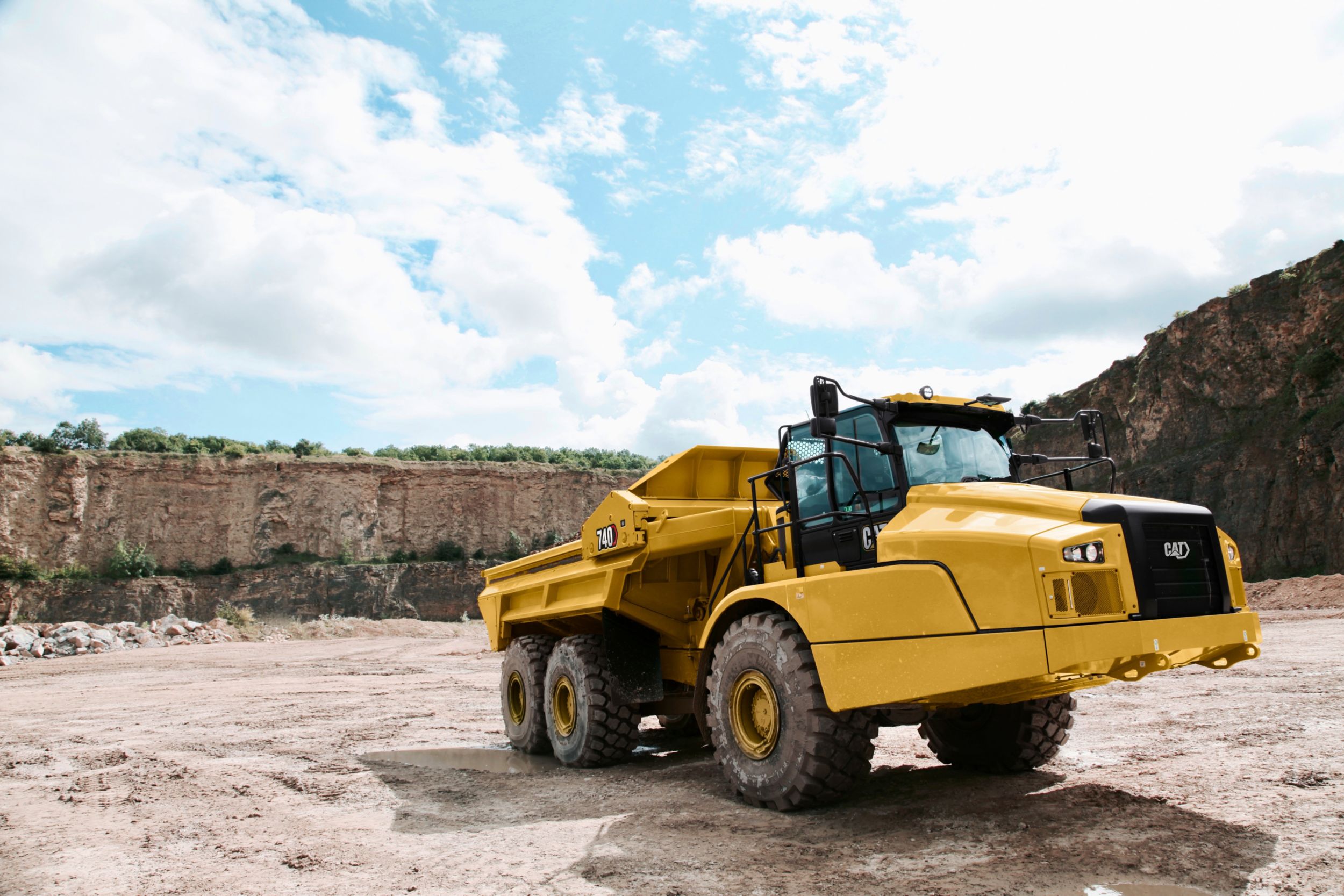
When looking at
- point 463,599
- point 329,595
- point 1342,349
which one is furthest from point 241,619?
point 1342,349

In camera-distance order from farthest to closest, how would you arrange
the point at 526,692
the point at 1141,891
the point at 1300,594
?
the point at 1300,594, the point at 526,692, the point at 1141,891

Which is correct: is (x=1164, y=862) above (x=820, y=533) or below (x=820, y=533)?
below

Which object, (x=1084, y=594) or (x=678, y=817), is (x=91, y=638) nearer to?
(x=678, y=817)

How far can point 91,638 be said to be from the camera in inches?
1037

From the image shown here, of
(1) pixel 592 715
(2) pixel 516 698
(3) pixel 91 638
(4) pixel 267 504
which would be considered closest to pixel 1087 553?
(1) pixel 592 715

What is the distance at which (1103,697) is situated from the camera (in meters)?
10.0

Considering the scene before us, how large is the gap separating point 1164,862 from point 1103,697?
21.7ft

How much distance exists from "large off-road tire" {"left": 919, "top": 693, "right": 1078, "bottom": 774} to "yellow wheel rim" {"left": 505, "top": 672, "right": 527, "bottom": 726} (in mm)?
4256

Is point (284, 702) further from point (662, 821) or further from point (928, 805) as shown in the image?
point (928, 805)

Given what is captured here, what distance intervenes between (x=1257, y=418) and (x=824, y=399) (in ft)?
96.1

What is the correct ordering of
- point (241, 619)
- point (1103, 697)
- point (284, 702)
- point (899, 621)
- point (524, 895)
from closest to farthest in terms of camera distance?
point (524, 895), point (899, 621), point (1103, 697), point (284, 702), point (241, 619)

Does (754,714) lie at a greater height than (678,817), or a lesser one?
greater

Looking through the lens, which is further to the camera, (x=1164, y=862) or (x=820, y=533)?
(x=820, y=533)

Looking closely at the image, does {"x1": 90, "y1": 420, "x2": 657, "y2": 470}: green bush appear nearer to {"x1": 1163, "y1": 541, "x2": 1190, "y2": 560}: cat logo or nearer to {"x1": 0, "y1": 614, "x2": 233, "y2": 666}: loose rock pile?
{"x1": 0, "y1": 614, "x2": 233, "y2": 666}: loose rock pile
